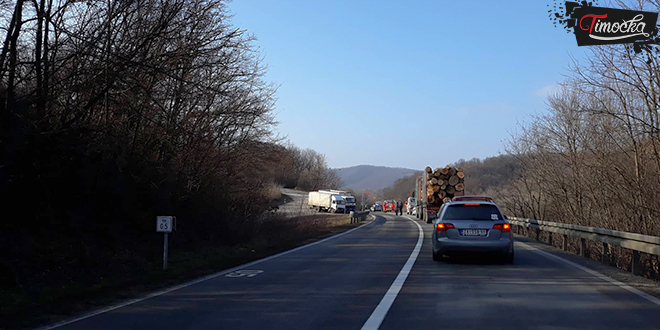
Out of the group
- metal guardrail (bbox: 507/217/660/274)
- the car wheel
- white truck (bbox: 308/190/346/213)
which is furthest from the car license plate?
white truck (bbox: 308/190/346/213)

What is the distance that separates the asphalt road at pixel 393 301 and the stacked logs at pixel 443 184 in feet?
86.4

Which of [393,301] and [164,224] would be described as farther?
[164,224]

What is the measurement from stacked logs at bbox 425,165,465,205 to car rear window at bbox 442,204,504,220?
26.0m

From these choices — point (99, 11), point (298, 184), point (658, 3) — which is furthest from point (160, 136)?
point (298, 184)

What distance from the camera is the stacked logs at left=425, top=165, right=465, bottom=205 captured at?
39406 mm

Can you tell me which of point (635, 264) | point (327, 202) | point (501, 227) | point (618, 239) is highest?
point (327, 202)

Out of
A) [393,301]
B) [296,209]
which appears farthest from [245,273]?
[296,209]

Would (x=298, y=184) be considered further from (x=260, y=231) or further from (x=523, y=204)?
(x=260, y=231)

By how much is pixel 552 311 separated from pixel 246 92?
15484 mm

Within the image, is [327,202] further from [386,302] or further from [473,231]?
[386,302]

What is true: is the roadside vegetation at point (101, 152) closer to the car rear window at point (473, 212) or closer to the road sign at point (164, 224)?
the road sign at point (164, 224)

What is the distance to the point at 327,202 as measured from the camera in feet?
245

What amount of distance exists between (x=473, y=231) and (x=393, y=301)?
5.49m

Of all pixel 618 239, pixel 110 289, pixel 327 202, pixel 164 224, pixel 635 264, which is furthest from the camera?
pixel 327 202
